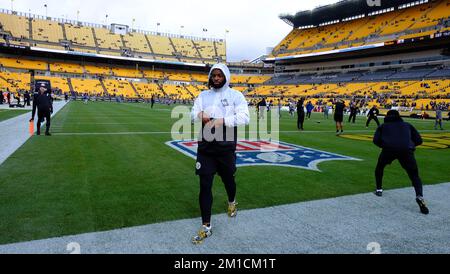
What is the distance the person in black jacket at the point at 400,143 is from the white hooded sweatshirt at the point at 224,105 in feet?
8.94

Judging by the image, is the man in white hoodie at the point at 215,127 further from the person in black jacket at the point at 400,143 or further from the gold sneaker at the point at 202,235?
the person in black jacket at the point at 400,143

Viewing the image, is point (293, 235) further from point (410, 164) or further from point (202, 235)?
point (410, 164)

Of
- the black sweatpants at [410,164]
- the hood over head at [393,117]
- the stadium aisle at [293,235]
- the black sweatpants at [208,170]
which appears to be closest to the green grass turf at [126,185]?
the stadium aisle at [293,235]

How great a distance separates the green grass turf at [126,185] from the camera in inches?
155

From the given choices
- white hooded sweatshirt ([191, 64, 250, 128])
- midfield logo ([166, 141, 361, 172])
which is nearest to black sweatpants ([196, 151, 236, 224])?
white hooded sweatshirt ([191, 64, 250, 128])

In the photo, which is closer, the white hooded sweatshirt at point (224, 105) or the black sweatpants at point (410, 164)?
the white hooded sweatshirt at point (224, 105)

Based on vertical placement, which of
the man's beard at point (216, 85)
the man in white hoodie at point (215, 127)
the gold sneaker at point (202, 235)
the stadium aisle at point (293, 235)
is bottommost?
the stadium aisle at point (293, 235)

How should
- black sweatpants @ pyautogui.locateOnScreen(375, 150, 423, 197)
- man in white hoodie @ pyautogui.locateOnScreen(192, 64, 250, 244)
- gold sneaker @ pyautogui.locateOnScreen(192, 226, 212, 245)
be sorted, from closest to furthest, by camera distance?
gold sneaker @ pyautogui.locateOnScreen(192, 226, 212, 245), man in white hoodie @ pyautogui.locateOnScreen(192, 64, 250, 244), black sweatpants @ pyautogui.locateOnScreen(375, 150, 423, 197)

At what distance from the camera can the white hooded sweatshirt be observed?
3.71 m

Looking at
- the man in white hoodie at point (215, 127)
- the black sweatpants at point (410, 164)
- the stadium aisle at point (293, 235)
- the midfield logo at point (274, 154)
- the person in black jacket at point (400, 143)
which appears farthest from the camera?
the midfield logo at point (274, 154)

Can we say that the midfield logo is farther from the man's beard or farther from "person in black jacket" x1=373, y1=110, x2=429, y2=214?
the man's beard

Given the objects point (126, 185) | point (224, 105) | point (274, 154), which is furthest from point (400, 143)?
point (126, 185)

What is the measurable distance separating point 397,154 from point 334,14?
72.1 metres

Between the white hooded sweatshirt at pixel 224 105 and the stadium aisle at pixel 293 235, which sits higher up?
the white hooded sweatshirt at pixel 224 105
